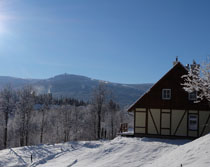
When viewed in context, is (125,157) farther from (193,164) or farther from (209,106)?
(209,106)

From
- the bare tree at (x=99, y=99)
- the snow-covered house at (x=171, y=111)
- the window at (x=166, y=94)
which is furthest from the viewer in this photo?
the bare tree at (x=99, y=99)

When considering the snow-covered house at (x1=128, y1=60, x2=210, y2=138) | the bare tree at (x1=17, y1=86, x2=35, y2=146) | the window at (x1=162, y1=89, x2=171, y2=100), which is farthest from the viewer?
the bare tree at (x1=17, y1=86, x2=35, y2=146)

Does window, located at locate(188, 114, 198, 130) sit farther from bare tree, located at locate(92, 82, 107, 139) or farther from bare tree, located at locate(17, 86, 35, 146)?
bare tree, located at locate(17, 86, 35, 146)

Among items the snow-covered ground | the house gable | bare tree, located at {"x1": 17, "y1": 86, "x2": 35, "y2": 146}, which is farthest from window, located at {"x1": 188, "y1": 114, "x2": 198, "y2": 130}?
bare tree, located at {"x1": 17, "y1": 86, "x2": 35, "y2": 146}

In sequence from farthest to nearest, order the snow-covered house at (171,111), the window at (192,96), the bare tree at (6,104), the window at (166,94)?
1. the bare tree at (6,104)
2. the window at (166,94)
3. the window at (192,96)
4. the snow-covered house at (171,111)

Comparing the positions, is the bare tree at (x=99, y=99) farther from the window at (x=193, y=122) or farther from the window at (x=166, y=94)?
the window at (x=193, y=122)

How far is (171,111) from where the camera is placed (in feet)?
77.0

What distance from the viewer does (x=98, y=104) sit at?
138ft

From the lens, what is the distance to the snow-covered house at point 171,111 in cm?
2275

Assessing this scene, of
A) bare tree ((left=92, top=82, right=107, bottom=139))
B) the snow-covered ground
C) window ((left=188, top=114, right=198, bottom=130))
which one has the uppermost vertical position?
bare tree ((left=92, top=82, right=107, bottom=139))

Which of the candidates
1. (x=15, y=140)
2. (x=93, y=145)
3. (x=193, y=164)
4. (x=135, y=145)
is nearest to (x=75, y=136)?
(x=15, y=140)

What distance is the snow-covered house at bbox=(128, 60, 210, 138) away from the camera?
22750mm

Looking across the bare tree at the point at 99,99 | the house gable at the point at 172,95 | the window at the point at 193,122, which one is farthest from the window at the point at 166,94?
the bare tree at the point at 99,99

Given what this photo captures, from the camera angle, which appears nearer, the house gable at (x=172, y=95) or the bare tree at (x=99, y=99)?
the house gable at (x=172, y=95)
